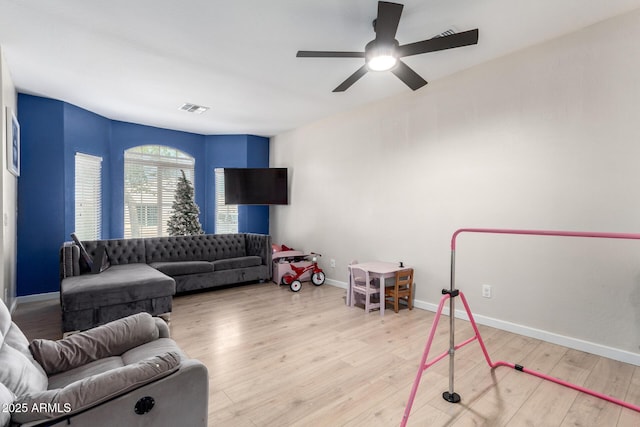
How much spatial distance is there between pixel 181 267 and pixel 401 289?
10.3 feet

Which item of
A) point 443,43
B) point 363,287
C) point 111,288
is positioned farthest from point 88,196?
point 443,43

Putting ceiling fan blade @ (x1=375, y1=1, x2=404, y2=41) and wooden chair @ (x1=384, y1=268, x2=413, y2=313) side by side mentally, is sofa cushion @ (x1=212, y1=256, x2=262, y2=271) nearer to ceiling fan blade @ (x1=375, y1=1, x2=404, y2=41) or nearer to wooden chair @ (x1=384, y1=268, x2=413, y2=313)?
wooden chair @ (x1=384, y1=268, x2=413, y2=313)

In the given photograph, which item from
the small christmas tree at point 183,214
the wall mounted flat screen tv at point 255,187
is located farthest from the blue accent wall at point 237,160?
the small christmas tree at point 183,214

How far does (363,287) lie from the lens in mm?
4004

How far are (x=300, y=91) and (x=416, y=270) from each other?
2.84 m

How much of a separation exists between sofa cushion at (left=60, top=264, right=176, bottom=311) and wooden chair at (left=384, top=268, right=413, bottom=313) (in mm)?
2637

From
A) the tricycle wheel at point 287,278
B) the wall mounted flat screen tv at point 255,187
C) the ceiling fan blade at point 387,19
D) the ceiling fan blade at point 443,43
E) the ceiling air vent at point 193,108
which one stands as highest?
the ceiling air vent at point 193,108

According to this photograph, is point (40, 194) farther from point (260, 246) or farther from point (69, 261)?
point (260, 246)

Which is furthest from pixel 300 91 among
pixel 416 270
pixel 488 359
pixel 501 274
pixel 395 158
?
pixel 488 359

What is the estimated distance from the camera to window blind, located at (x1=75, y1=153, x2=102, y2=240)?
16.3 ft

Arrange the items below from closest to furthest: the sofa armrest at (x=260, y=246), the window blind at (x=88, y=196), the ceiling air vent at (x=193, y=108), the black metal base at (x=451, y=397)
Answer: the black metal base at (x=451, y=397) < the ceiling air vent at (x=193, y=108) < the window blind at (x=88, y=196) < the sofa armrest at (x=260, y=246)

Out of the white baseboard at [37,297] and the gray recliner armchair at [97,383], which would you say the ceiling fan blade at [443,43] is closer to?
the gray recliner armchair at [97,383]

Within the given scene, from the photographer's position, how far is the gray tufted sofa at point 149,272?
3250 millimetres

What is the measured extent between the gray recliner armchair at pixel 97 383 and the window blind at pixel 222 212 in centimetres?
492
